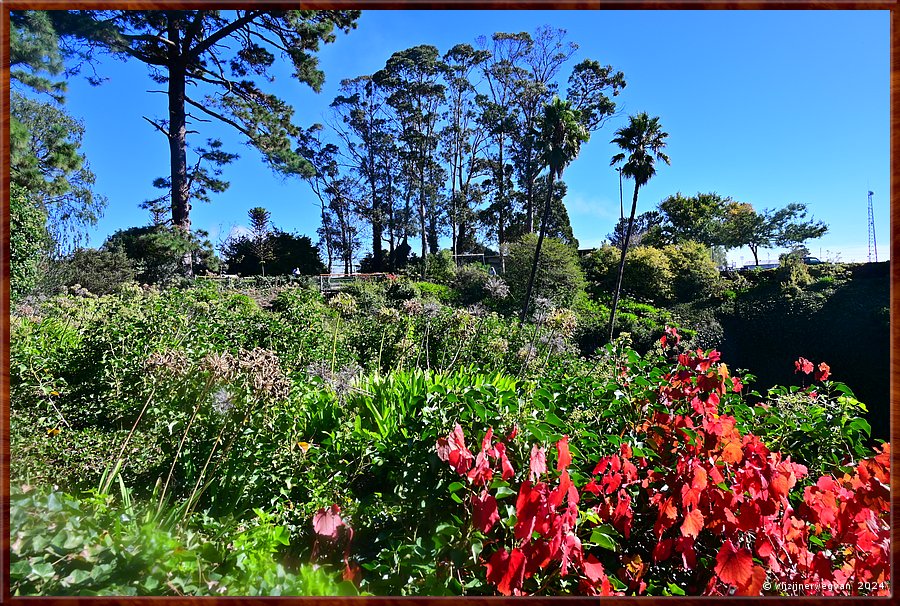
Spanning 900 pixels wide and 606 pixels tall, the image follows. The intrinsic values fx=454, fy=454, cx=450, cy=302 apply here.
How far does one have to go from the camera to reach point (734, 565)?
0.86 metres

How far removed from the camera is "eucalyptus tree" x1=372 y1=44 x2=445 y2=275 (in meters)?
4.82

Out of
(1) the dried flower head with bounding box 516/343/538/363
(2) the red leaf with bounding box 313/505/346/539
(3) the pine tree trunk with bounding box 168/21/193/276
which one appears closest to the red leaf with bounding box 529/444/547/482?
(2) the red leaf with bounding box 313/505/346/539

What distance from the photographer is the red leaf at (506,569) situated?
0.84 meters

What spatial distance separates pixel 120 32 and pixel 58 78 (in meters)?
0.51

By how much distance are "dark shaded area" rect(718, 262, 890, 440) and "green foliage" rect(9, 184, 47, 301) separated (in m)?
5.47

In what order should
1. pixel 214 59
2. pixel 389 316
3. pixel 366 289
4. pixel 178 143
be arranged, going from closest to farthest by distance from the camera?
1. pixel 389 316
2. pixel 214 59
3. pixel 178 143
4. pixel 366 289

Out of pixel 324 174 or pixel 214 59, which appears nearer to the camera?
pixel 214 59

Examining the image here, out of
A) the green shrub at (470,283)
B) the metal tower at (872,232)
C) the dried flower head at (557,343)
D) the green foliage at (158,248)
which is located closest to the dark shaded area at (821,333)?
the metal tower at (872,232)

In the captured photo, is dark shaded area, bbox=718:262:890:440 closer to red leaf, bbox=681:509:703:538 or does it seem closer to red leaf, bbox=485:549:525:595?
red leaf, bbox=681:509:703:538

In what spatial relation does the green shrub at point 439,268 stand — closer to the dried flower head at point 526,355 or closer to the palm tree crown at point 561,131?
the palm tree crown at point 561,131

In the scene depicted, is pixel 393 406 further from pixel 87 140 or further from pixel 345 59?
pixel 87 140

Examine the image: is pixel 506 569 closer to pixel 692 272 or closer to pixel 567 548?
pixel 567 548

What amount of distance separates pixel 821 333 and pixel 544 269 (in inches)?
239

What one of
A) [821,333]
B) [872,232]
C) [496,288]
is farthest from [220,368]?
[496,288]
